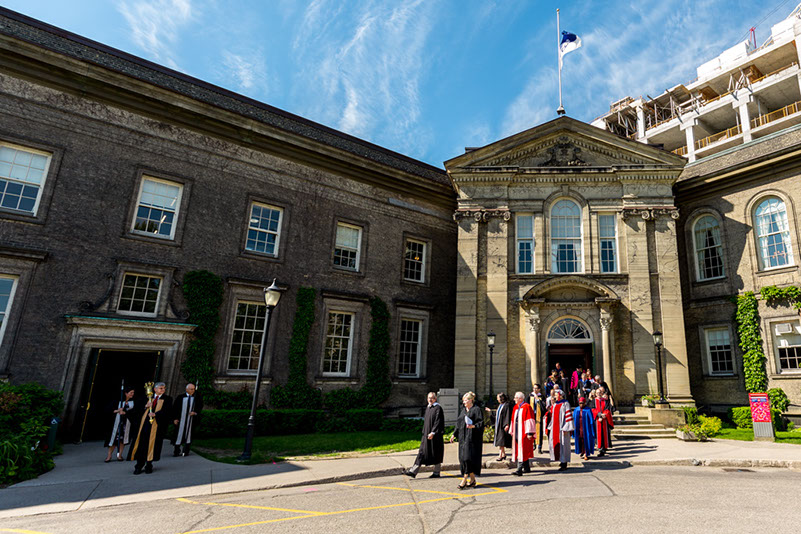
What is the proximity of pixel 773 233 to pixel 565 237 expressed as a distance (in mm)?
8285

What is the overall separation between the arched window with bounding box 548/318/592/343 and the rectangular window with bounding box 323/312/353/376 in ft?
27.9

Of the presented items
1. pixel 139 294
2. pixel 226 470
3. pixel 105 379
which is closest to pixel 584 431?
pixel 226 470

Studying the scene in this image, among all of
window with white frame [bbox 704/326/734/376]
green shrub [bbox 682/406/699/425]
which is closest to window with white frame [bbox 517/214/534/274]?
green shrub [bbox 682/406/699/425]

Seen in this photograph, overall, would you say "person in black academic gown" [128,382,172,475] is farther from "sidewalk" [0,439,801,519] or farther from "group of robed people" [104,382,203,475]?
"sidewalk" [0,439,801,519]

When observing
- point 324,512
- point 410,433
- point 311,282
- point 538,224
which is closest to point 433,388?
point 410,433

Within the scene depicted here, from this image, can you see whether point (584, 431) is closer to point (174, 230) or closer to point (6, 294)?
point (174, 230)

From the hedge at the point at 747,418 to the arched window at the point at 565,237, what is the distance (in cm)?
798

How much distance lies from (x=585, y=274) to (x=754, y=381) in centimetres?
764

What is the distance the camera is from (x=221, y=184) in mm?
16766

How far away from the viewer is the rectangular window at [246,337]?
16.2 m

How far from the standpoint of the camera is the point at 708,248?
20.3 meters

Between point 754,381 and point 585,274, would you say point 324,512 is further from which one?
point 754,381

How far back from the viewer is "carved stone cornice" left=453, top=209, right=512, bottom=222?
65.9ft

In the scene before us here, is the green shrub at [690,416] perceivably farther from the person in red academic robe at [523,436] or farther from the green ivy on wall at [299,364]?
the green ivy on wall at [299,364]
